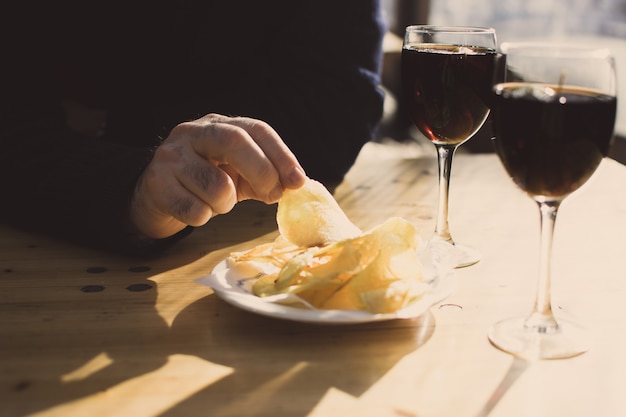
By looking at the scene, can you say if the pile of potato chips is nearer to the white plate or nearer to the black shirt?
the white plate

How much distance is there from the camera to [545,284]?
0.80 metres

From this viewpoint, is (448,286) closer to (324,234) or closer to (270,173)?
(324,234)

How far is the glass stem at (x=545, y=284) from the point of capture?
31.6 inches

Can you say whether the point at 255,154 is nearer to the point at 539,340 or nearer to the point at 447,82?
the point at 447,82

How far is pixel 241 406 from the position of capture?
2.20 ft

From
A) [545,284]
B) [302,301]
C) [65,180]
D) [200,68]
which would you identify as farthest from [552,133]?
[200,68]

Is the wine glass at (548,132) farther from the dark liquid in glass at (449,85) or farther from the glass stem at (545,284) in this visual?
the dark liquid in glass at (449,85)

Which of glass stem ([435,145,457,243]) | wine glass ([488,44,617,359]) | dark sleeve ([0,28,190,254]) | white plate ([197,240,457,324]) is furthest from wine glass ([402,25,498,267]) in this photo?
dark sleeve ([0,28,190,254])

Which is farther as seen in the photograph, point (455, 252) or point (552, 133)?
point (455, 252)


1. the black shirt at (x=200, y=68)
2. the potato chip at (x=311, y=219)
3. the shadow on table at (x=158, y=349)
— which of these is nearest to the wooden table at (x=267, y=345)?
the shadow on table at (x=158, y=349)

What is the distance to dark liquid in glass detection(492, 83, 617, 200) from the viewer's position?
2.49 ft

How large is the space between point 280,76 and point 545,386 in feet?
3.99

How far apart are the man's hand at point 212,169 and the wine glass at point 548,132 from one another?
32 cm

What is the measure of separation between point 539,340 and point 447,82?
0.46 m
